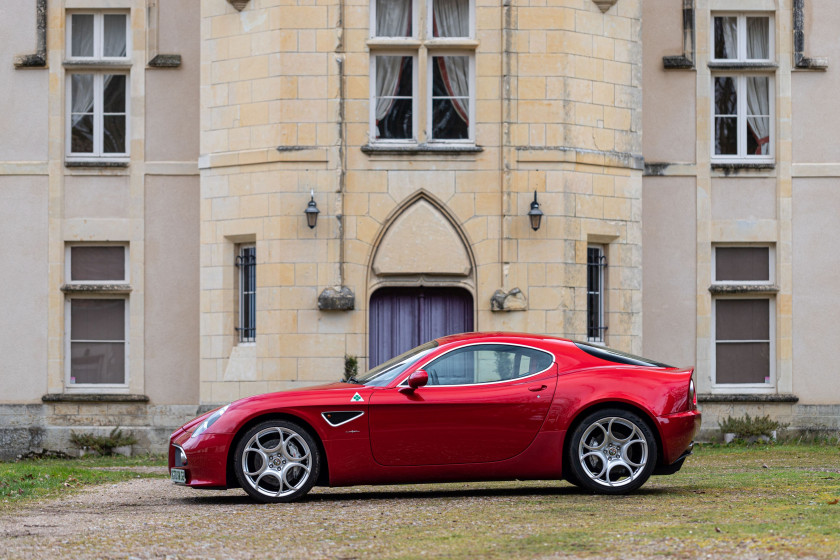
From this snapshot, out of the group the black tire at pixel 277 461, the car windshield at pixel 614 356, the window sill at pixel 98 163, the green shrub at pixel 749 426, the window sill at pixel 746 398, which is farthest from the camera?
the window sill at pixel 98 163

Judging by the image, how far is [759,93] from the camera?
19484mm

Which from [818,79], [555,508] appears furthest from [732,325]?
[555,508]

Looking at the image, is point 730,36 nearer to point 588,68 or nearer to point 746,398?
point 588,68

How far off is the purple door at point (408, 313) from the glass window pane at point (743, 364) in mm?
4259

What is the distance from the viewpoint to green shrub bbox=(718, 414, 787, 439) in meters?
18.7

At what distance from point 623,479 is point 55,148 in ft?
38.7

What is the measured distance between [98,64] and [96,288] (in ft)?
10.8

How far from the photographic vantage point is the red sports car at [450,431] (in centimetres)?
1020

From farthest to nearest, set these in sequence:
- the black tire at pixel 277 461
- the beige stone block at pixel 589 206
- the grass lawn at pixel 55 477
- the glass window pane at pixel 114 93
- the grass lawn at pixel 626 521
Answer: the glass window pane at pixel 114 93, the beige stone block at pixel 589 206, the grass lawn at pixel 55 477, the black tire at pixel 277 461, the grass lawn at pixel 626 521

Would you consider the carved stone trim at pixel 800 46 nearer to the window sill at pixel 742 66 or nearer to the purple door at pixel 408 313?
the window sill at pixel 742 66

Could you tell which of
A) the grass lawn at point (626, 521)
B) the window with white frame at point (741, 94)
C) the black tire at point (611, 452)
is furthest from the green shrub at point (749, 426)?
the black tire at point (611, 452)

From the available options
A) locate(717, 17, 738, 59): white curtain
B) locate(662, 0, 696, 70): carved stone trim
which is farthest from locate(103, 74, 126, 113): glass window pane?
locate(717, 17, 738, 59): white curtain

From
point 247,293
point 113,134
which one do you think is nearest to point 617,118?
point 247,293

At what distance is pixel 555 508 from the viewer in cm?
937
